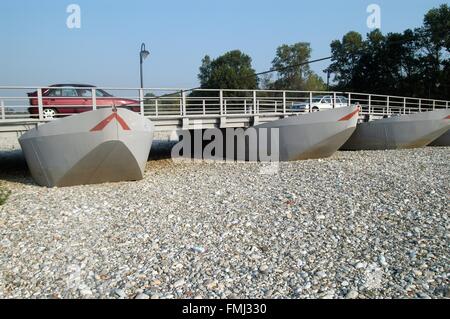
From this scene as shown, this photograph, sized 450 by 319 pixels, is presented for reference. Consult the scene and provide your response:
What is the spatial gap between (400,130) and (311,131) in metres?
6.93

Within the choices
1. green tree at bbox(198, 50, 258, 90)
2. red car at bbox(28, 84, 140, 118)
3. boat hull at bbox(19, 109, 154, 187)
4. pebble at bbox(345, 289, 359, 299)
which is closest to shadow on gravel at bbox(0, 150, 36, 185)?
boat hull at bbox(19, 109, 154, 187)

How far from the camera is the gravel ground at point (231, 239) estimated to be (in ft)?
15.1

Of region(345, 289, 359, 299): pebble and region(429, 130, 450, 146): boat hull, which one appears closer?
region(345, 289, 359, 299): pebble

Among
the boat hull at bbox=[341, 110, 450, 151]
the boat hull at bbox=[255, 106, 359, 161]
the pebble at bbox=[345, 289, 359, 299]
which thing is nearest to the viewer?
the pebble at bbox=[345, 289, 359, 299]

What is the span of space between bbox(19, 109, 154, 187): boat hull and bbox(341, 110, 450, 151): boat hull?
39.1ft

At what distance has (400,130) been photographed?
59.5ft

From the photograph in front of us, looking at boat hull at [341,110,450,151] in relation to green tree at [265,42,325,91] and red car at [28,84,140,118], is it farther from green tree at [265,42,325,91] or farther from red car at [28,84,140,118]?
green tree at [265,42,325,91]

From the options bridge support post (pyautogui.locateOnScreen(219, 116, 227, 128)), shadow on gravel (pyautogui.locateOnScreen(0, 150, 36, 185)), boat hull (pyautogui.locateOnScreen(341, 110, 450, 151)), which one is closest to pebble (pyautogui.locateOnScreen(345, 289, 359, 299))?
shadow on gravel (pyautogui.locateOnScreen(0, 150, 36, 185))

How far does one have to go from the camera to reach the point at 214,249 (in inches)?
225

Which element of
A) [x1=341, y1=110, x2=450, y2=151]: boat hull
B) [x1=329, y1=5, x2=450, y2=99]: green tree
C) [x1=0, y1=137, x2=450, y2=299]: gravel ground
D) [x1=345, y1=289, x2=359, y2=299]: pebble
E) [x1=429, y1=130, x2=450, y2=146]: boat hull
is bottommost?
[x1=345, y1=289, x2=359, y2=299]: pebble

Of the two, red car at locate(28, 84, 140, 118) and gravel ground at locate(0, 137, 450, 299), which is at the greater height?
red car at locate(28, 84, 140, 118)

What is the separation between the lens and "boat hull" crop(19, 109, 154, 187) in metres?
9.03

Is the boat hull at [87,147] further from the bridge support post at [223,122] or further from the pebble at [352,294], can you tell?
the pebble at [352,294]

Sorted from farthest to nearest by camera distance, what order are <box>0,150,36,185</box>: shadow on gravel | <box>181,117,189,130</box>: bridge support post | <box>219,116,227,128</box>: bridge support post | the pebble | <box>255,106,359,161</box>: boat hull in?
<box>219,116,227,128</box>: bridge support post
<box>255,106,359,161</box>: boat hull
<box>181,117,189,130</box>: bridge support post
<box>0,150,36,185</box>: shadow on gravel
the pebble
